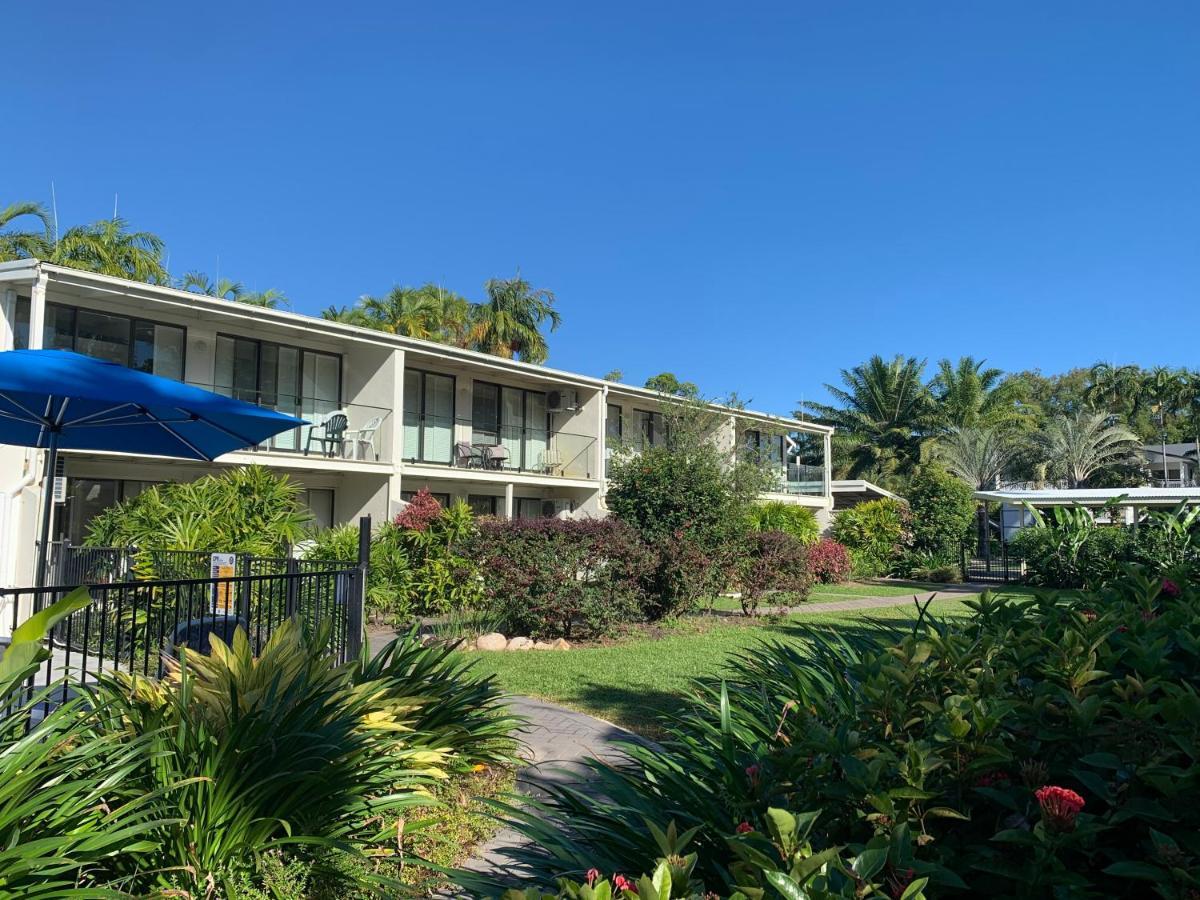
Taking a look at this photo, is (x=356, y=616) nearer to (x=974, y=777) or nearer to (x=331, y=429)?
(x=974, y=777)

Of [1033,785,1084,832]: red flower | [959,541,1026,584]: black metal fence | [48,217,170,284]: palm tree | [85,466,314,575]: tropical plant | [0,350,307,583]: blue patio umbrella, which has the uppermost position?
[48,217,170,284]: palm tree

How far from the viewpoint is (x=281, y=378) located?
62.1ft

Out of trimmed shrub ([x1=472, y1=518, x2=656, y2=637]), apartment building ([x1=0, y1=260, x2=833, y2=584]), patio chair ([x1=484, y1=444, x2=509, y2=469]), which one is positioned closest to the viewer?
trimmed shrub ([x1=472, y1=518, x2=656, y2=637])

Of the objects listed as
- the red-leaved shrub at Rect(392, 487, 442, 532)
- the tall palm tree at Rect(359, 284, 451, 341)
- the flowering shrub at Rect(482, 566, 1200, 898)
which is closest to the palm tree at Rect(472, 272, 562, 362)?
the tall palm tree at Rect(359, 284, 451, 341)

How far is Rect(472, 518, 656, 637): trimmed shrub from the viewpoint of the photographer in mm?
11664

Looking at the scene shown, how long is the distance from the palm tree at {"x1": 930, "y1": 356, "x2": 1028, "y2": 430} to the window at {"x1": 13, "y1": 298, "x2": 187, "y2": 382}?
34.3m

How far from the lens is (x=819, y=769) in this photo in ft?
7.55

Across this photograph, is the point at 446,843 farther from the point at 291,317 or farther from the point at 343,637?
the point at 291,317

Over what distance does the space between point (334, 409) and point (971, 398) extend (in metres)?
31.6

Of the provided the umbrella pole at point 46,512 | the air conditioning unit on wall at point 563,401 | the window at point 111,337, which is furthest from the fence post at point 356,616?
the air conditioning unit on wall at point 563,401

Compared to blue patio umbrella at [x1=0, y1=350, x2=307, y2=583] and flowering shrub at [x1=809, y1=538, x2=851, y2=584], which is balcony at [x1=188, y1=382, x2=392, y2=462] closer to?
blue patio umbrella at [x1=0, y1=350, x2=307, y2=583]

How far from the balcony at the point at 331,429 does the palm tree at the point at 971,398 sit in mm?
30226

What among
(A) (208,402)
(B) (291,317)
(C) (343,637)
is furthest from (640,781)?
(B) (291,317)

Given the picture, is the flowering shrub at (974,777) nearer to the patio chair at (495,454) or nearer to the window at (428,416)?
the patio chair at (495,454)
